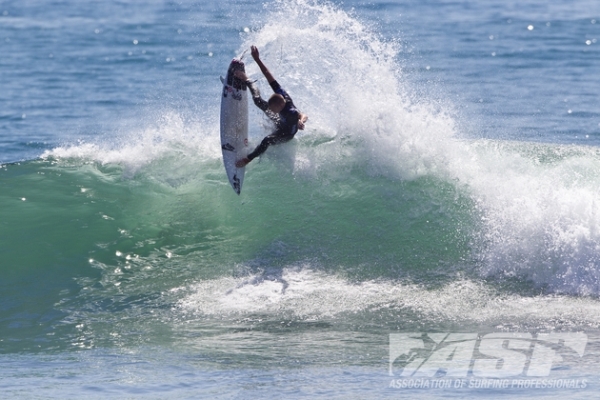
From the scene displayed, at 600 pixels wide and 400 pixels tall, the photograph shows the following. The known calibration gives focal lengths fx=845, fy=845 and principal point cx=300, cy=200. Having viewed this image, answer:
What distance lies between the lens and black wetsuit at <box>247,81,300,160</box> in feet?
35.8

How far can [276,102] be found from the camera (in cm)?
1066

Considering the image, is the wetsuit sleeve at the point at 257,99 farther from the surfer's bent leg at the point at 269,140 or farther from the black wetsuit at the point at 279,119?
the surfer's bent leg at the point at 269,140

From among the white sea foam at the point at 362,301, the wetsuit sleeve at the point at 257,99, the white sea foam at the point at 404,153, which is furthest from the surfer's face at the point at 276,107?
the white sea foam at the point at 362,301

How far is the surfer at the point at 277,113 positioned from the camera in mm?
10719

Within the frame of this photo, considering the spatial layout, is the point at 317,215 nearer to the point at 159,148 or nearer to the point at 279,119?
the point at 279,119

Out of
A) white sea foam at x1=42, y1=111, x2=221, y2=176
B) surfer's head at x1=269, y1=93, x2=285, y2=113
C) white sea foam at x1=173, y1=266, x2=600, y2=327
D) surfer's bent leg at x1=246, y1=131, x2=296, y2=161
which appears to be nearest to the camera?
white sea foam at x1=173, y1=266, x2=600, y2=327

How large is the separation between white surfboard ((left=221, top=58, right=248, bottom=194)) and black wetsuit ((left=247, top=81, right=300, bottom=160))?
24 centimetres

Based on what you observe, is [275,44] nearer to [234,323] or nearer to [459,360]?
[234,323]

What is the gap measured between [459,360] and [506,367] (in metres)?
0.46

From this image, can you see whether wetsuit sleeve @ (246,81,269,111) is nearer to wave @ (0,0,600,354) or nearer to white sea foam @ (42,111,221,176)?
wave @ (0,0,600,354)

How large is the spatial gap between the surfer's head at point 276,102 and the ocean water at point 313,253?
923 millimetres

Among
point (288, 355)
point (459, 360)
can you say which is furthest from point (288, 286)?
point (459, 360)

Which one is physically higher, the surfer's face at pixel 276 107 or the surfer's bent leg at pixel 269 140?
→ the surfer's face at pixel 276 107

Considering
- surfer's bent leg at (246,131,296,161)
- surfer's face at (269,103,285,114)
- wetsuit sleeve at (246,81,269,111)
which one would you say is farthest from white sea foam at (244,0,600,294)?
surfer's face at (269,103,285,114)
